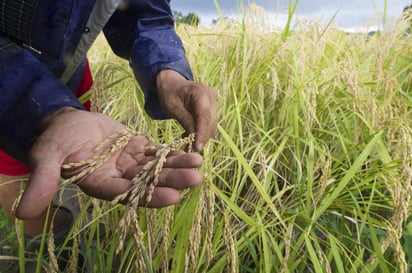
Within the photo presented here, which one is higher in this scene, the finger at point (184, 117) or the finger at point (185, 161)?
the finger at point (185, 161)

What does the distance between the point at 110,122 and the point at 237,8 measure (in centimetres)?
175

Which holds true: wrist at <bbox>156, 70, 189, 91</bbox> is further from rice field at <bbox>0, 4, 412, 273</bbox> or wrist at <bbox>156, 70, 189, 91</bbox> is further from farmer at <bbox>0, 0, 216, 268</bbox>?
rice field at <bbox>0, 4, 412, 273</bbox>

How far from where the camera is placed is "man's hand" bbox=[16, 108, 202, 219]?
767mm

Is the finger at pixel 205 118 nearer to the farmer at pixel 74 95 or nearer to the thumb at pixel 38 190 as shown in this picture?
the farmer at pixel 74 95

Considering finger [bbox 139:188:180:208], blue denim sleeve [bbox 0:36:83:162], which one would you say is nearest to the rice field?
finger [bbox 139:188:180:208]

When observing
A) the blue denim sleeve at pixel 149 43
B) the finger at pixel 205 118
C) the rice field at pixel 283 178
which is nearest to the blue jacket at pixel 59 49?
the blue denim sleeve at pixel 149 43

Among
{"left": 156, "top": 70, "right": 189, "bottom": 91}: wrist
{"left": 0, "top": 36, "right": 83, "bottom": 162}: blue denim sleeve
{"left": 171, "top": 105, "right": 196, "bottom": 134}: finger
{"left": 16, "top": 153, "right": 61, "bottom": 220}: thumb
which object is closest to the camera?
{"left": 16, "top": 153, "right": 61, "bottom": 220}: thumb

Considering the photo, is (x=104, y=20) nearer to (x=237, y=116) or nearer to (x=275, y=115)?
(x=237, y=116)

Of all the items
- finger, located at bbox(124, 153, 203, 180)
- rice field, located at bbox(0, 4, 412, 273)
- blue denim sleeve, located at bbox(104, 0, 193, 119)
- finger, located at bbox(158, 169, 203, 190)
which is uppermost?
blue denim sleeve, located at bbox(104, 0, 193, 119)

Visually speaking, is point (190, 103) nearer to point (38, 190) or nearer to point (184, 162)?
point (184, 162)

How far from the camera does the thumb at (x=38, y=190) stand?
753 mm

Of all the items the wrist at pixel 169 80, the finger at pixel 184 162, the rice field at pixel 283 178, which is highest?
Answer: the wrist at pixel 169 80

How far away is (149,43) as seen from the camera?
A: 1.38 m

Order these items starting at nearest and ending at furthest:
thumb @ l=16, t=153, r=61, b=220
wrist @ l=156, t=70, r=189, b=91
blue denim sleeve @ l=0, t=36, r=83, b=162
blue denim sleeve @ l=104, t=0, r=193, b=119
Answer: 1. thumb @ l=16, t=153, r=61, b=220
2. blue denim sleeve @ l=0, t=36, r=83, b=162
3. wrist @ l=156, t=70, r=189, b=91
4. blue denim sleeve @ l=104, t=0, r=193, b=119
